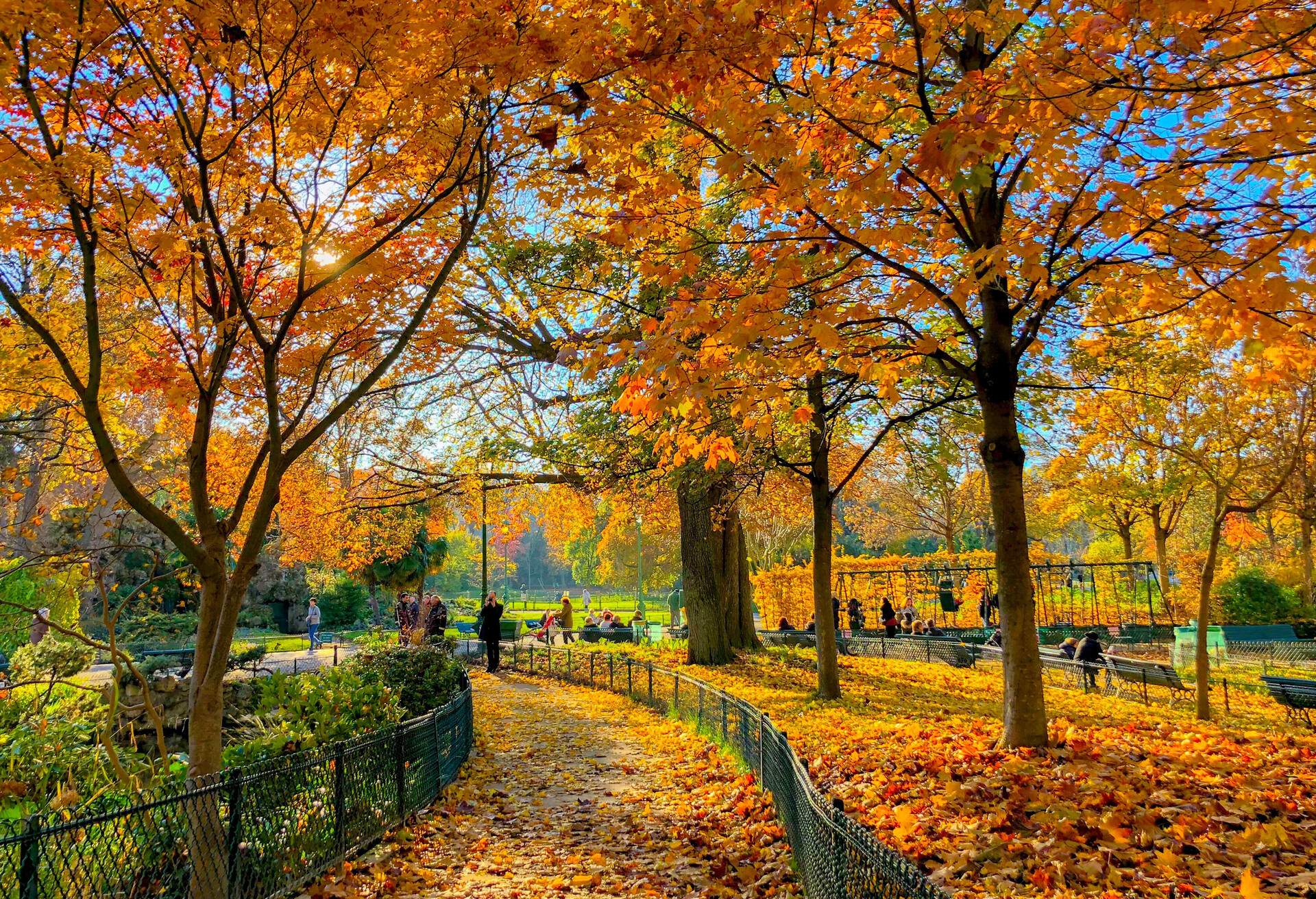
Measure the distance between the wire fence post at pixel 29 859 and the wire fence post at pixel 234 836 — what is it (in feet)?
3.53

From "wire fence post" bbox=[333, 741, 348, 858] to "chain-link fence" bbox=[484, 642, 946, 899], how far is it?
3.13 m

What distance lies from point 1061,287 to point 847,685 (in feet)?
24.8

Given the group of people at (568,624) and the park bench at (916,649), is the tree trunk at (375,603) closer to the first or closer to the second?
the group of people at (568,624)

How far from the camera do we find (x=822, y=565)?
10453 millimetres

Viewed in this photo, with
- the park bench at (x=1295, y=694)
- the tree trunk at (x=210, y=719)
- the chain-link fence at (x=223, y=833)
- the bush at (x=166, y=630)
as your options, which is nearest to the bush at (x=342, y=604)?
the bush at (x=166, y=630)

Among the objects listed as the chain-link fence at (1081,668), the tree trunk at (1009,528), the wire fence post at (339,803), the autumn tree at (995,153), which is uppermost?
the autumn tree at (995,153)

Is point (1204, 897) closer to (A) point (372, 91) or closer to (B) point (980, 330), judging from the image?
(B) point (980, 330)

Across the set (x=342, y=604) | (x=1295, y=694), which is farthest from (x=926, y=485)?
(x=342, y=604)

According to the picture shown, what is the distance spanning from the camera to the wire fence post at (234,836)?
444 centimetres

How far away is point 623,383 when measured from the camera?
19.5ft

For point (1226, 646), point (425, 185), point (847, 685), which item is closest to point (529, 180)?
point (425, 185)

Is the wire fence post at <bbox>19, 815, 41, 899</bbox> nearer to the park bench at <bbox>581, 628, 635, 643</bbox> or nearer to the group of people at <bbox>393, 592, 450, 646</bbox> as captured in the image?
the group of people at <bbox>393, 592, 450, 646</bbox>

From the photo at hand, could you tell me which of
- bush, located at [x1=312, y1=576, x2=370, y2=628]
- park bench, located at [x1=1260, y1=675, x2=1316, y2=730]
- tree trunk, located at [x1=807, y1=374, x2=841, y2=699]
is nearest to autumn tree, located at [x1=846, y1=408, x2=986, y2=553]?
tree trunk, located at [x1=807, y1=374, x2=841, y2=699]

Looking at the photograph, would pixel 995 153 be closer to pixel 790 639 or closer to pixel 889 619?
pixel 790 639
